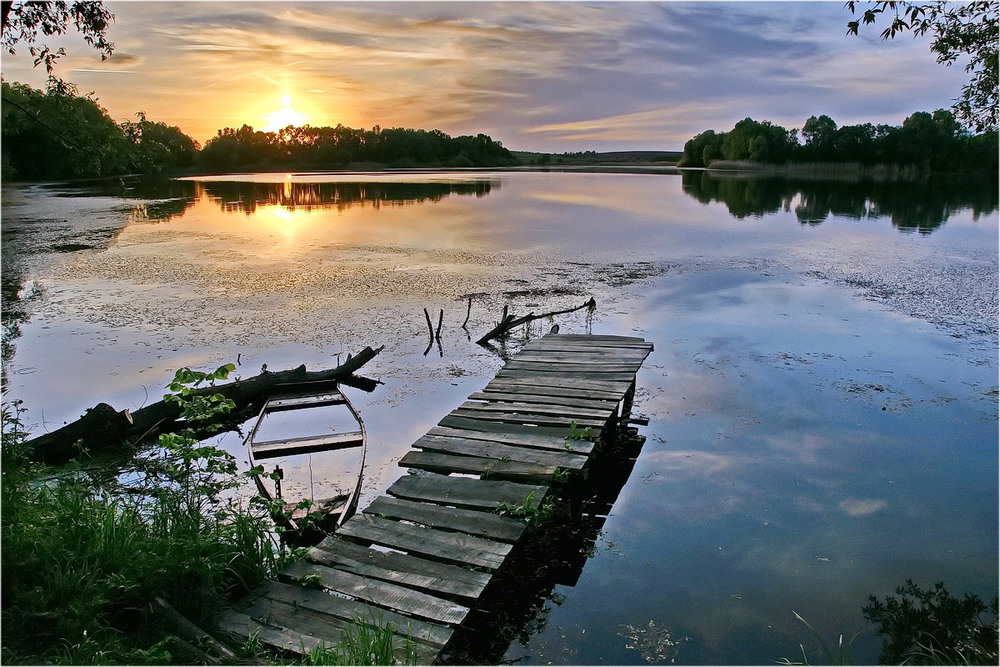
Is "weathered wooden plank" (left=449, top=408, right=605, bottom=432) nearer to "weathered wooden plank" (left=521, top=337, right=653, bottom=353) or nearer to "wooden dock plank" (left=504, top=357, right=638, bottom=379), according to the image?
"wooden dock plank" (left=504, top=357, right=638, bottom=379)

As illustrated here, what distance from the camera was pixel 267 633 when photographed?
3.98 meters

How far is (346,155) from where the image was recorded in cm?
11356

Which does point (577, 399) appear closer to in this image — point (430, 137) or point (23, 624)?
point (23, 624)

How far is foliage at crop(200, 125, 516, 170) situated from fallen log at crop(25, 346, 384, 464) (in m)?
101

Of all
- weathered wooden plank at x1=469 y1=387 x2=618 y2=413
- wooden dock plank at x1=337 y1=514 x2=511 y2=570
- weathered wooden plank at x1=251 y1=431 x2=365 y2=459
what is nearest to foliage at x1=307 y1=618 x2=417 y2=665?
wooden dock plank at x1=337 y1=514 x2=511 y2=570

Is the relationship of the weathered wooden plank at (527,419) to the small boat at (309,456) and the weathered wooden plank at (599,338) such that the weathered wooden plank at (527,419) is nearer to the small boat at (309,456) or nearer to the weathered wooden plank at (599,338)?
the small boat at (309,456)

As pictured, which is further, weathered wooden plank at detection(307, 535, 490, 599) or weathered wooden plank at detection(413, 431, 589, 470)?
weathered wooden plank at detection(413, 431, 589, 470)

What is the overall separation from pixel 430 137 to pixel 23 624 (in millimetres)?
124583

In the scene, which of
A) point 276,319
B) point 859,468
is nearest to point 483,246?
point 276,319

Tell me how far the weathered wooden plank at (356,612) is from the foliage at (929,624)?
3133 millimetres

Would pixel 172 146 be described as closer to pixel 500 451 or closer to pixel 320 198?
pixel 500 451

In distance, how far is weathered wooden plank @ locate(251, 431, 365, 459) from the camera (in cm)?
769

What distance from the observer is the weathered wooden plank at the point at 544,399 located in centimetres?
775

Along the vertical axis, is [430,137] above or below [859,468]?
above
